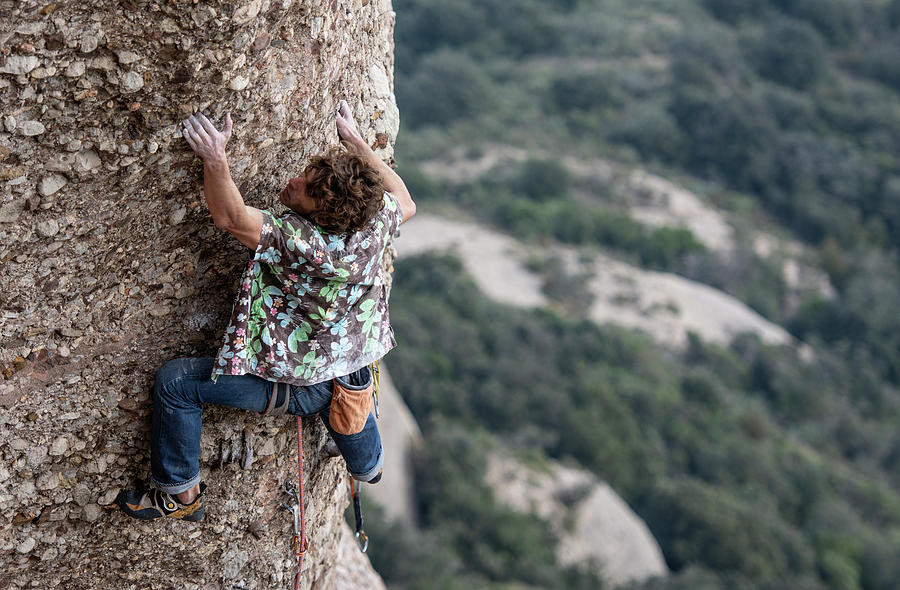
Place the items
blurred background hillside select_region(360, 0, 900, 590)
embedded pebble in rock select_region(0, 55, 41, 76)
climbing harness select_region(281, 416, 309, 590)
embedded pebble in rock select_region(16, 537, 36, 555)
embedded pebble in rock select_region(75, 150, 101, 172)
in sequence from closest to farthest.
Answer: embedded pebble in rock select_region(0, 55, 41, 76), embedded pebble in rock select_region(75, 150, 101, 172), embedded pebble in rock select_region(16, 537, 36, 555), climbing harness select_region(281, 416, 309, 590), blurred background hillside select_region(360, 0, 900, 590)

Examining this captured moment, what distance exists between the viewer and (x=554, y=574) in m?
22.4

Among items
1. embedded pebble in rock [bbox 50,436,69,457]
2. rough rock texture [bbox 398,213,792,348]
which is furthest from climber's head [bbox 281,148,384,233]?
rough rock texture [bbox 398,213,792,348]

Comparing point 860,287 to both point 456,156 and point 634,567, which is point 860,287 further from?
point 634,567

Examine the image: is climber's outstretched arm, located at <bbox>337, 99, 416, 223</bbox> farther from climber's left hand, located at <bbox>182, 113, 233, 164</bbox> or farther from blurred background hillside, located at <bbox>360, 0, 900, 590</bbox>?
blurred background hillside, located at <bbox>360, 0, 900, 590</bbox>

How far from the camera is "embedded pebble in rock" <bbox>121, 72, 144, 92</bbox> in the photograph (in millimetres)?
3758

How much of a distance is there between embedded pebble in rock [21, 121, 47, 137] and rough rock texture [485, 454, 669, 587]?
2117cm

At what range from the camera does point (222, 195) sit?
4.00m

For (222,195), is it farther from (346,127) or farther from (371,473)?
(371,473)

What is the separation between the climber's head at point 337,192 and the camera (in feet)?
13.0

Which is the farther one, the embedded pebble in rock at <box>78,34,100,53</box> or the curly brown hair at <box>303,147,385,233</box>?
Answer: the curly brown hair at <box>303,147,385,233</box>

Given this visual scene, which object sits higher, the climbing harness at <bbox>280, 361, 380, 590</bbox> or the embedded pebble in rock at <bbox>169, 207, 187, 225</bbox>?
the embedded pebble in rock at <bbox>169, 207, 187, 225</bbox>

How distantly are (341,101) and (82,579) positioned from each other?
285cm

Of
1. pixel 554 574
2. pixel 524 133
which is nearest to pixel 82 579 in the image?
pixel 554 574

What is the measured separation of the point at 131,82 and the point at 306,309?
48.4 inches
